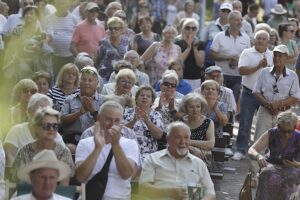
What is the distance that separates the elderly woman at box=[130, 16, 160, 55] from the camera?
56.6 ft

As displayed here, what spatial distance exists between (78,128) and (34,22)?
16.3 ft

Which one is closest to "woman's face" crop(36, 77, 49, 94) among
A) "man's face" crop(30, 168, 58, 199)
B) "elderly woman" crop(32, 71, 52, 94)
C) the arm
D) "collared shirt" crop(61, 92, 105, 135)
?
"elderly woman" crop(32, 71, 52, 94)

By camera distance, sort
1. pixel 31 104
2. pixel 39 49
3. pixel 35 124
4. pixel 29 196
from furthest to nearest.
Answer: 1. pixel 39 49
2. pixel 31 104
3. pixel 35 124
4. pixel 29 196

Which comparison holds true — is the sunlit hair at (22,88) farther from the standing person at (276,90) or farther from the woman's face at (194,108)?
the standing person at (276,90)

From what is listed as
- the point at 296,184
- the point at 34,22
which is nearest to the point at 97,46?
the point at 34,22

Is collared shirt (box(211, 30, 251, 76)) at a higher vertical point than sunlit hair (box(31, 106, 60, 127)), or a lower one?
lower

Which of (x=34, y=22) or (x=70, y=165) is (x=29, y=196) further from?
(x=34, y=22)

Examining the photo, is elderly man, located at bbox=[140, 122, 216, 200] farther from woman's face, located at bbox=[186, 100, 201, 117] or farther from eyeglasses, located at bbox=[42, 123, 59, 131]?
woman's face, located at bbox=[186, 100, 201, 117]

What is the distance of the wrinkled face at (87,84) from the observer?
1267 cm

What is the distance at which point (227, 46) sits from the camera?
17.0 metres

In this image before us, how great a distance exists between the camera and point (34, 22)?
16.9m

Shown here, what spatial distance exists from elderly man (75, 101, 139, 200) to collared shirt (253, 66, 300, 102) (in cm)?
465

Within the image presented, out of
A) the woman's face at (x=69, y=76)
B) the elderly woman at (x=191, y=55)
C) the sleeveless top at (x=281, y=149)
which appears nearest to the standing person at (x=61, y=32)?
the elderly woman at (x=191, y=55)

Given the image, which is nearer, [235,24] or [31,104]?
[31,104]
